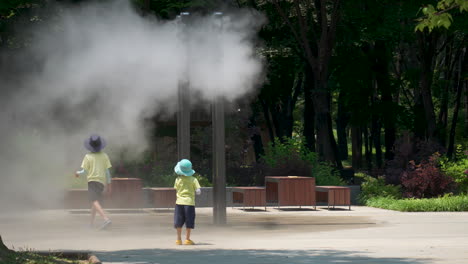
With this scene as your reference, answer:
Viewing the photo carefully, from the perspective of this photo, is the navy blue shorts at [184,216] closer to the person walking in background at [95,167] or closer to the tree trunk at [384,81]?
the person walking in background at [95,167]

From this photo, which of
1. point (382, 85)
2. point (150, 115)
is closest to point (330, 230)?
point (150, 115)

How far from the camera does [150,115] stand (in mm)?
41844

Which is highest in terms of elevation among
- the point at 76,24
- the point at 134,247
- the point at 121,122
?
the point at 76,24

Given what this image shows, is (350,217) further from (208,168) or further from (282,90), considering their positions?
(282,90)

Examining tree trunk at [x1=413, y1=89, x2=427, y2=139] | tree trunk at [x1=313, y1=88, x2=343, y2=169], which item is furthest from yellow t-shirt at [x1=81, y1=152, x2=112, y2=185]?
tree trunk at [x1=413, y1=89, x2=427, y2=139]

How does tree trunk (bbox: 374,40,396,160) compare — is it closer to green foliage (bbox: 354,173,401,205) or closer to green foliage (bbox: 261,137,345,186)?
green foliage (bbox: 261,137,345,186)

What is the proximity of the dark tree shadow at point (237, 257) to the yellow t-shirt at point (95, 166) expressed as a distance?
5.10 m

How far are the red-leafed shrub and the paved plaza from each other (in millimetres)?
2433

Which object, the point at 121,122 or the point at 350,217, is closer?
the point at 350,217

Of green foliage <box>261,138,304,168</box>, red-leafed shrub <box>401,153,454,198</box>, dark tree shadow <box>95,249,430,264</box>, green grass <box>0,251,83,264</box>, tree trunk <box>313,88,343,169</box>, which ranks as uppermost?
tree trunk <box>313,88,343,169</box>

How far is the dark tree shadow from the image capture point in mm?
14219

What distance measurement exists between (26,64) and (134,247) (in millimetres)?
17903

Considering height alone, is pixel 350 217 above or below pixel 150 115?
below

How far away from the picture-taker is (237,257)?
587 inches
